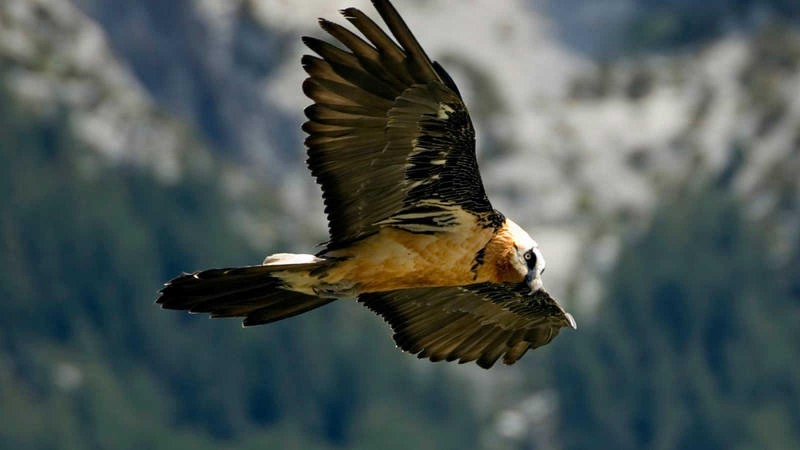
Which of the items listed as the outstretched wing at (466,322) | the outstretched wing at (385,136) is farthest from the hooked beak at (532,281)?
the outstretched wing at (466,322)

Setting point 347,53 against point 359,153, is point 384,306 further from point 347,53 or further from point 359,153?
point 347,53

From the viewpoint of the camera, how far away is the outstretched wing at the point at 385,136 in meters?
13.9

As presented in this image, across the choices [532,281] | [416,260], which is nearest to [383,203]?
[416,260]

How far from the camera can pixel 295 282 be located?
1536cm

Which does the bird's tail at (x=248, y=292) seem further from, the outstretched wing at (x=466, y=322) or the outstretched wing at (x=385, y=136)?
the outstretched wing at (x=466, y=322)

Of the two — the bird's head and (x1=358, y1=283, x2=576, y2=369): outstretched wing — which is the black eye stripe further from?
(x1=358, y1=283, x2=576, y2=369): outstretched wing

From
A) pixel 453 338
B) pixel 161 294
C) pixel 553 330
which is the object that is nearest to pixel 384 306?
pixel 453 338

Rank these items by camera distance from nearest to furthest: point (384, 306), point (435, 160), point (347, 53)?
point (347, 53)
point (435, 160)
point (384, 306)

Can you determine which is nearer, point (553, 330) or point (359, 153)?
point (359, 153)

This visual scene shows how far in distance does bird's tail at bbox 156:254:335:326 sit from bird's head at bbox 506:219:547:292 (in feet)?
7.02

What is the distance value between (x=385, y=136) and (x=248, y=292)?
2389 mm

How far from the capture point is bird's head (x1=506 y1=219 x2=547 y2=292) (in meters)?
15.3

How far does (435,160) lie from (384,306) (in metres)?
2.90

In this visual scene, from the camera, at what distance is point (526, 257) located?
15.4 meters
